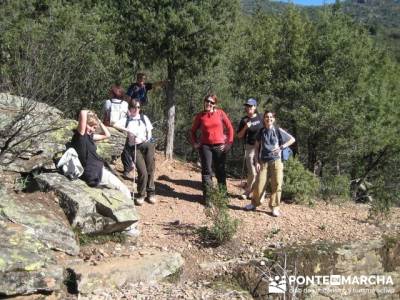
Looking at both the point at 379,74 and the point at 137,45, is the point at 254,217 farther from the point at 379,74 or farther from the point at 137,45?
the point at 379,74

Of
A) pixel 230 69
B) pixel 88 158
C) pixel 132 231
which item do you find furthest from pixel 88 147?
pixel 230 69

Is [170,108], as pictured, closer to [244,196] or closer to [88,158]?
[244,196]

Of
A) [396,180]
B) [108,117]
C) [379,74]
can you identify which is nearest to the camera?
[108,117]

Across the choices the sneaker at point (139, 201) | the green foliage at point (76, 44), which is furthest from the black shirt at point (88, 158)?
the green foliage at point (76, 44)

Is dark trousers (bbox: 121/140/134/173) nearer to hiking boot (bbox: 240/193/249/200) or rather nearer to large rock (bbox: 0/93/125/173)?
large rock (bbox: 0/93/125/173)

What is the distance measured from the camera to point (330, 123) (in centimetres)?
1694

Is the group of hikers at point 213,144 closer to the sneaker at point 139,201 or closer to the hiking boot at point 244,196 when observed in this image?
the sneaker at point 139,201

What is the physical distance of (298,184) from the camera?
9594 millimetres

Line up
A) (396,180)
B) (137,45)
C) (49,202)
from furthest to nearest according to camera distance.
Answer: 1. (396,180)
2. (137,45)
3. (49,202)

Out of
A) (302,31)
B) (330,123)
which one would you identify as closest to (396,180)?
(330,123)

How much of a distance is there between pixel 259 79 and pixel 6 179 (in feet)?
37.9

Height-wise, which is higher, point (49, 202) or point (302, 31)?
point (302, 31)

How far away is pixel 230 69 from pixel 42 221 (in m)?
14.2

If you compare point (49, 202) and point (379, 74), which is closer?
point (49, 202)
